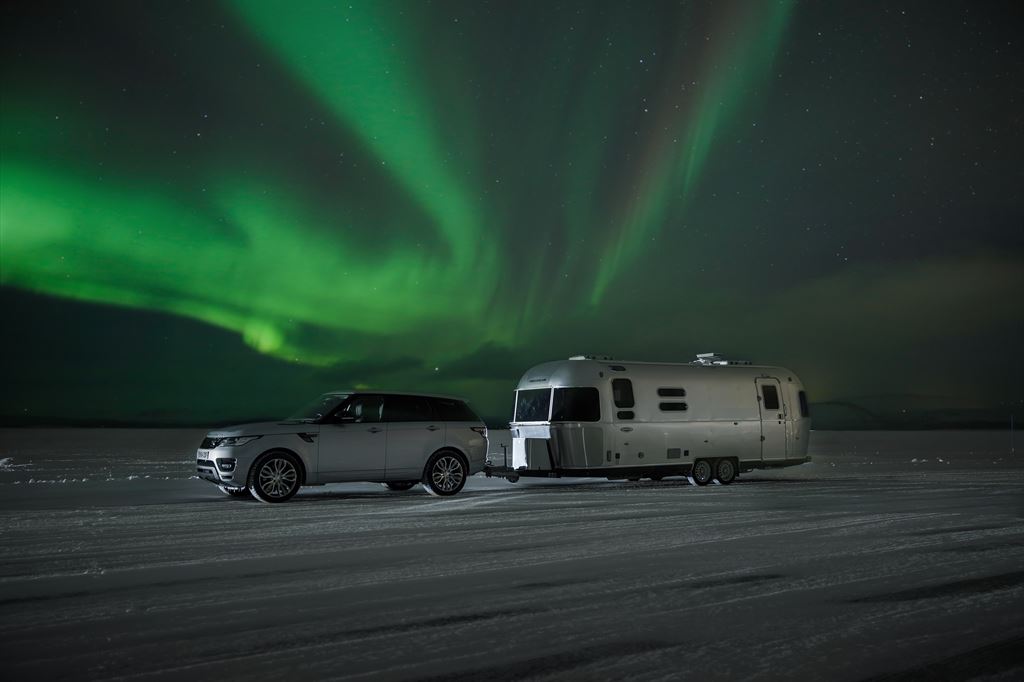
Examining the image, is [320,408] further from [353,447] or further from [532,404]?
[532,404]

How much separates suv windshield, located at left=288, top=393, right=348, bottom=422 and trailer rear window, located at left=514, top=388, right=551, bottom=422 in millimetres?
5135

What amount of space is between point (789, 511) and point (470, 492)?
23.9 feet

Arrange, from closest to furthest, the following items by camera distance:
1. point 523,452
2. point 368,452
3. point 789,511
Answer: point 789,511 → point 368,452 → point 523,452

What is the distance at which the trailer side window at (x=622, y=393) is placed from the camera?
71.0 feet

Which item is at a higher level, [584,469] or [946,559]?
[584,469]

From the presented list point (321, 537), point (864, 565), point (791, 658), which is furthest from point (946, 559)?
point (321, 537)

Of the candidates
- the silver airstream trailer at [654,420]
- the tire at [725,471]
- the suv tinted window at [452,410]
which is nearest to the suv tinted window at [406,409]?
the suv tinted window at [452,410]

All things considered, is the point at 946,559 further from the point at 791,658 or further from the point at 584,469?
the point at 584,469

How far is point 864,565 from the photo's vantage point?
9.59 metres

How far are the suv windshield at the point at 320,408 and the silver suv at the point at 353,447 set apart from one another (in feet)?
0.08

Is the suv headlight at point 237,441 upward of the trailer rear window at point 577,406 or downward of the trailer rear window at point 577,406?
downward

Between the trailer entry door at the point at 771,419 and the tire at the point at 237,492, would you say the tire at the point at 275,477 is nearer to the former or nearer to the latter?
the tire at the point at 237,492

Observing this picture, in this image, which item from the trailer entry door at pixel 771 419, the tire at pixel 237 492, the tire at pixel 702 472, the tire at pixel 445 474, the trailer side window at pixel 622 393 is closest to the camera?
the tire at pixel 237 492

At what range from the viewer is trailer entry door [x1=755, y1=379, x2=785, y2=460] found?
958 inches
